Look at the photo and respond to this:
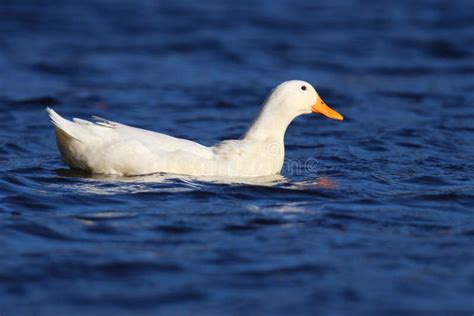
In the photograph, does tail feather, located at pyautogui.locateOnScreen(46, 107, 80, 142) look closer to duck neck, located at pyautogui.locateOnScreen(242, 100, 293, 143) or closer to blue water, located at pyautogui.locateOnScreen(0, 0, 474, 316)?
blue water, located at pyautogui.locateOnScreen(0, 0, 474, 316)

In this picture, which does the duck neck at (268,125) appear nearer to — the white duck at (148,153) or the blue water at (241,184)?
the white duck at (148,153)

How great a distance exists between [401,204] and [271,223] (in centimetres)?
163

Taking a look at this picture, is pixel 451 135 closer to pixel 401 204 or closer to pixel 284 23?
pixel 401 204

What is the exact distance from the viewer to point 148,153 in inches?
369

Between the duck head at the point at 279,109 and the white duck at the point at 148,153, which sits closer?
the white duck at the point at 148,153

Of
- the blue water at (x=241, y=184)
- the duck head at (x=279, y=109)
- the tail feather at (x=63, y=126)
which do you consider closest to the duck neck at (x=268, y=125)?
the duck head at (x=279, y=109)

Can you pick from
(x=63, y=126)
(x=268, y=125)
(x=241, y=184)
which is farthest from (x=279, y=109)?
(x=63, y=126)

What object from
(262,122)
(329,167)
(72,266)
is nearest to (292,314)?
(72,266)

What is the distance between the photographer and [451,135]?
527 inches

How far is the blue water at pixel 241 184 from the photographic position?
6.60 meters

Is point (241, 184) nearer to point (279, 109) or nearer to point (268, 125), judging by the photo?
point (268, 125)

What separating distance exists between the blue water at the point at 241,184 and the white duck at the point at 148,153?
17cm

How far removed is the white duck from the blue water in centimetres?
17

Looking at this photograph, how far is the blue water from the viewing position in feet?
21.7
